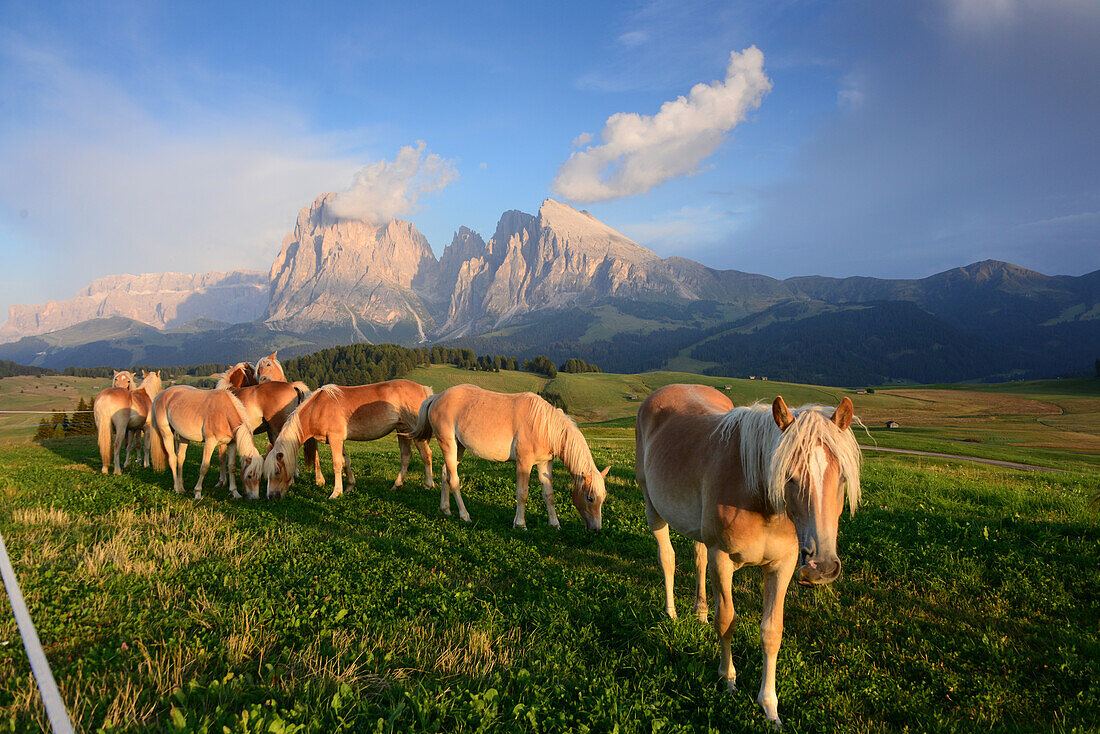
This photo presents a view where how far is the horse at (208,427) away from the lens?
12.1m

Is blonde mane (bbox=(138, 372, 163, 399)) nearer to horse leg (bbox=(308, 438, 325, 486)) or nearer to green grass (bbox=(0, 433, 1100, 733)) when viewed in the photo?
horse leg (bbox=(308, 438, 325, 486))

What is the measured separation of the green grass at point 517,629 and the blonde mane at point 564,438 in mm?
1526

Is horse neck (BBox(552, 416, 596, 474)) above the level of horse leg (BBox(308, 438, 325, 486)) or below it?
above

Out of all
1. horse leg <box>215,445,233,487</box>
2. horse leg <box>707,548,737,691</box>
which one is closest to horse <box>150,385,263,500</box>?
horse leg <box>215,445,233,487</box>

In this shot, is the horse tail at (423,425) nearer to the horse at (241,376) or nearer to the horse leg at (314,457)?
the horse leg at (314,457)

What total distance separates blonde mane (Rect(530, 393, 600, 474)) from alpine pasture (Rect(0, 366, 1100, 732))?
1.27 meters

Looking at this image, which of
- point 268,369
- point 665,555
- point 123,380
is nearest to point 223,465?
point 268,369

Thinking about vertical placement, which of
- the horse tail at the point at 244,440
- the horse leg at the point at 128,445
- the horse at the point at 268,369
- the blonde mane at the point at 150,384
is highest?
the horse at the point at 268,369

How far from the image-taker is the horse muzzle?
3605mm

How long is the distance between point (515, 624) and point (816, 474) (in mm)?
3842

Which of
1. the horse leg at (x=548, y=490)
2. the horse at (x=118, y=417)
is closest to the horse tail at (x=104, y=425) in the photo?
the horse at (x=118, y=417)

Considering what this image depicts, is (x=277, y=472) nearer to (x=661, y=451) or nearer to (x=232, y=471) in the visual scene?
(x=232, y=471)

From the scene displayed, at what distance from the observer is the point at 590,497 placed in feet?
31.7

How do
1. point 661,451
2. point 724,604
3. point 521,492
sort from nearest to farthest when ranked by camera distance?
1. point 724,604
2. point 661,451
3. point 521,492
